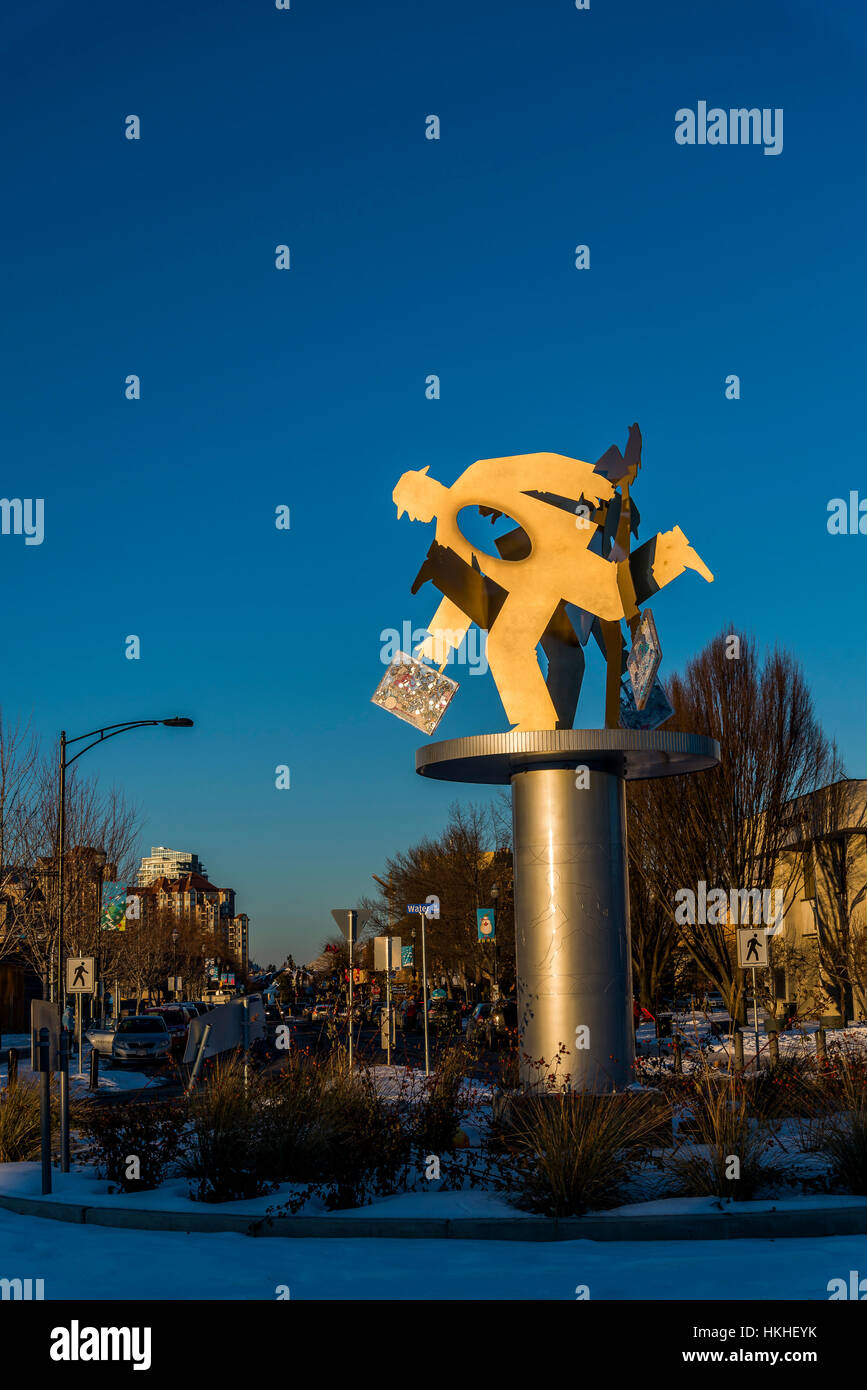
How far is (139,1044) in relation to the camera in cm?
3647

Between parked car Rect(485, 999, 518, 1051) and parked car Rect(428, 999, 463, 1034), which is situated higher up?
parked car Rect(485, 999, 518, 1051)

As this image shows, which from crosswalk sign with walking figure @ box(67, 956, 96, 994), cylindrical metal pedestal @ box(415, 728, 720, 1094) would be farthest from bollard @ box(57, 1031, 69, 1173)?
crosswalk sign with walking figure @ box(67, 956, 96, 994)

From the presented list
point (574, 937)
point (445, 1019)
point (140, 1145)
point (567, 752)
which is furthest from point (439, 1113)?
point (445, 1019)

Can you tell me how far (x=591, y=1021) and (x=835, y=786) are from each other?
82.1 ft

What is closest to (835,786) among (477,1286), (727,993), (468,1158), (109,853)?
(727,993)

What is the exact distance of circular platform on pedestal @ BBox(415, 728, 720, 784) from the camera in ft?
53.6

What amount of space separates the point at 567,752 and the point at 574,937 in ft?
7.42

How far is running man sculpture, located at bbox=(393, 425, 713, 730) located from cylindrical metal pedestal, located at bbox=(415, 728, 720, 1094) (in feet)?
2.57

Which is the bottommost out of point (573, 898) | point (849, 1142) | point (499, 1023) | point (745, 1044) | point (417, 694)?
point (745, 1044)

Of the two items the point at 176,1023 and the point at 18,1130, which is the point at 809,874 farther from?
the point at 18,1130

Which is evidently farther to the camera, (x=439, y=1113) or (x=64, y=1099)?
(x=64, y=1099)

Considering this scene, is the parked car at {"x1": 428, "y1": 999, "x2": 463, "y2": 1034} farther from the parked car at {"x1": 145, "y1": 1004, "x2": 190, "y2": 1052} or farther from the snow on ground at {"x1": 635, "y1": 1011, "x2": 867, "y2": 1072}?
the parked car at {"x1": 145, "y1": 1004, "x2": 190, "y2": 1052}

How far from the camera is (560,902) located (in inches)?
645
